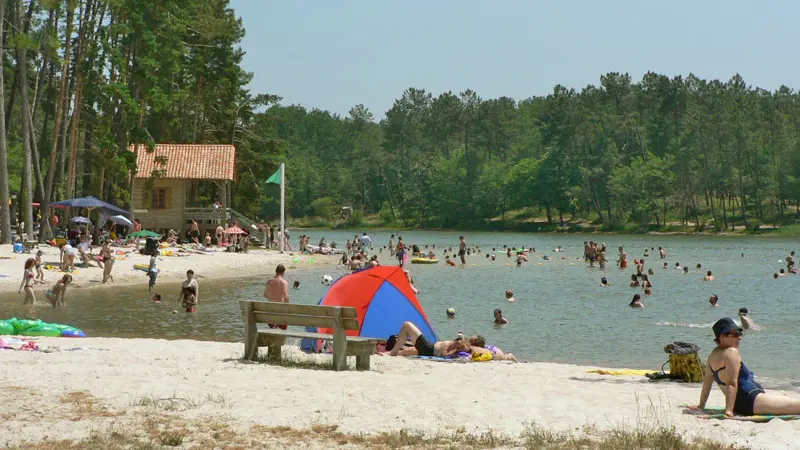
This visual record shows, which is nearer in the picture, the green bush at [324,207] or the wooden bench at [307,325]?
the wooden bench at [307,325]

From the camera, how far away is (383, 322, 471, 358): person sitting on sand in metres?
14.4

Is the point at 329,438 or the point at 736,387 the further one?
the point at 736,387

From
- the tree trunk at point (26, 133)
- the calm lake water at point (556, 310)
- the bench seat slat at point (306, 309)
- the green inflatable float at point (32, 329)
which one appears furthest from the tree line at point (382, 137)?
the bench seat slat at point (306, 309)

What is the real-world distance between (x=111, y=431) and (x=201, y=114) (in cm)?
5665

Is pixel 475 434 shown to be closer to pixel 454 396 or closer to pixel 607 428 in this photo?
pixel 607 428

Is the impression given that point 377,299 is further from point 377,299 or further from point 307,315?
point 307,315

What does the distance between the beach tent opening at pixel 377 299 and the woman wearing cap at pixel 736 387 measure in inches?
318

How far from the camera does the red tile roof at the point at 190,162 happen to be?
49094mm

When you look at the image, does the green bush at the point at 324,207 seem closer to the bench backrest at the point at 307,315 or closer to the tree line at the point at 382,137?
the tree line at the point at 382,137

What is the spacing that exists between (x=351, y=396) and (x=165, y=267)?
28.3 meters

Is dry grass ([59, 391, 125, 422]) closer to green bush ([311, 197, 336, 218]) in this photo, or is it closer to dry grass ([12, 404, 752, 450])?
dry grass ([12, 404, 752, 450])

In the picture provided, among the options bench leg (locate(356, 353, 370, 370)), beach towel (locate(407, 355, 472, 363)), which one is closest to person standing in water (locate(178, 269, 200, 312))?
beach towel (locate(407, 355, 472, 363))

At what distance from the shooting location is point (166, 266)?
36.2m

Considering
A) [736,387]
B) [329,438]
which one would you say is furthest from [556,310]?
[329,438]
